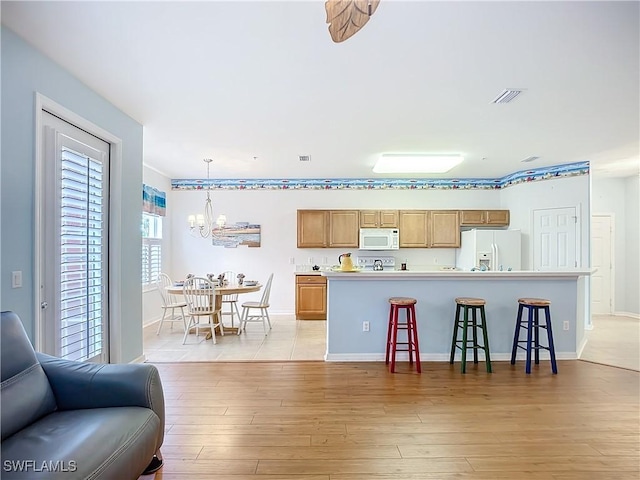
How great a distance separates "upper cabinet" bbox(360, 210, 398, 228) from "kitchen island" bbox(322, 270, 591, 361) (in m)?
2.64

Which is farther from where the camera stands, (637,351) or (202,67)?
(637,351)

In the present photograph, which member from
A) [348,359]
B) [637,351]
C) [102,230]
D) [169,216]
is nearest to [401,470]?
[348,359]

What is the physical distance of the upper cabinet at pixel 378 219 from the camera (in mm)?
6375

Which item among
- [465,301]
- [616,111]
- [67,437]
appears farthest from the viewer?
[465,301]

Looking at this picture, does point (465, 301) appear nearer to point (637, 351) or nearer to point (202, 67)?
point (637, 351)

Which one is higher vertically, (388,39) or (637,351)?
(388,39)

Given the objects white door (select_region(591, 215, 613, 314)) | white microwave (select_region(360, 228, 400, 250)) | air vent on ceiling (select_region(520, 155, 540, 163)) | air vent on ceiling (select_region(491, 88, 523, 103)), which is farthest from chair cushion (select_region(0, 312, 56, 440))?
white door (select_region(591, 215, 613, 314))

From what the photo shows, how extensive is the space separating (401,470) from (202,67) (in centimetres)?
303

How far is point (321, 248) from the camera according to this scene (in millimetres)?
6594

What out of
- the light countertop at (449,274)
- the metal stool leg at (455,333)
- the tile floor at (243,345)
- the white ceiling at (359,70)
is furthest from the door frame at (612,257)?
the tile floor at (243,345)

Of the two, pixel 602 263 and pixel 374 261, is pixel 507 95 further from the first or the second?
pixel 602 263

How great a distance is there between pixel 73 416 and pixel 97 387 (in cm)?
16

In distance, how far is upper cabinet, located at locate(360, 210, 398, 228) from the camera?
6.38 metres

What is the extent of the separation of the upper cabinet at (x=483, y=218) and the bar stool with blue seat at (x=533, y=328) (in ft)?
9.06
